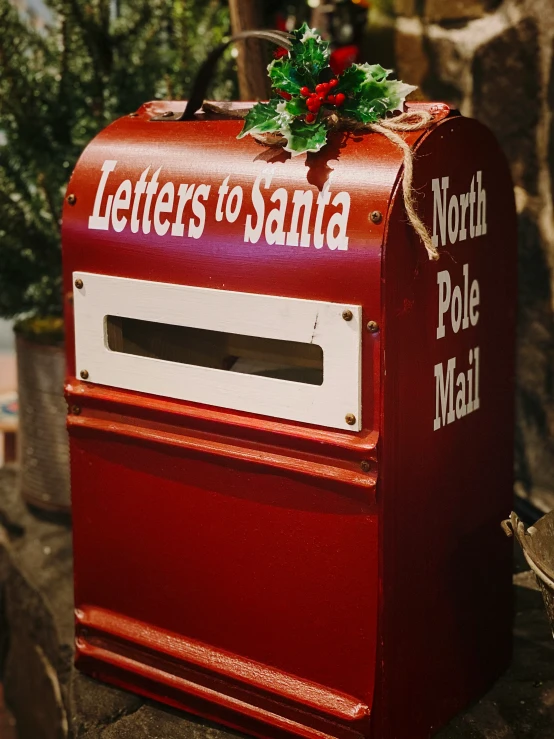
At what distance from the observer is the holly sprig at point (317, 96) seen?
4.59 ft

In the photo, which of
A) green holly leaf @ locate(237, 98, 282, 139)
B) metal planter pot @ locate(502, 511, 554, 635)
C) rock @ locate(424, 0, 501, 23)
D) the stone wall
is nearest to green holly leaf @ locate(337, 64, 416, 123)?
green holly leaf @ locate(237, 98, 282, 139)

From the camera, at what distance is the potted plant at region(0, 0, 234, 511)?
234cm

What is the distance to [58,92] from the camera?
2408 millimetres

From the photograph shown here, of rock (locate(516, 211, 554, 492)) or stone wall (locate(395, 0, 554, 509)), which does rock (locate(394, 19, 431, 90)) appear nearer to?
stone wall (locate(395, 0, 554, 509))

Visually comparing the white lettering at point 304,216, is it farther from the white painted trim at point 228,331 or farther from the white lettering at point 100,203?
the white lettering at point 100,203

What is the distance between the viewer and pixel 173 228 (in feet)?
5.00

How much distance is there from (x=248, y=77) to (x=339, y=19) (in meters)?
0.71

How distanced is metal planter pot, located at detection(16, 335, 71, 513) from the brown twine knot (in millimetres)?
1272

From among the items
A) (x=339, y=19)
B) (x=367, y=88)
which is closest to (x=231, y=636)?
(x=367, y=88)

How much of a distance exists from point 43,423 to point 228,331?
1.16m

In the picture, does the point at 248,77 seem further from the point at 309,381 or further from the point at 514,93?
the point at 309,381

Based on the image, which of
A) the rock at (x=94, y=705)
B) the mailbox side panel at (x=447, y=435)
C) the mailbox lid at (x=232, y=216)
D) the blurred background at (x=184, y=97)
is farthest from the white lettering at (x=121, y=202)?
the rock at (x=94, y=705)

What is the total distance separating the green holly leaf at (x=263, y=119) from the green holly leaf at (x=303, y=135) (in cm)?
3

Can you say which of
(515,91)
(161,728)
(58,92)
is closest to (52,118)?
(58,92)
